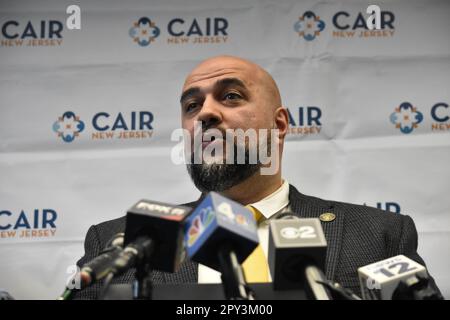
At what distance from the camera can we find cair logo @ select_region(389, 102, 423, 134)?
2.52 m

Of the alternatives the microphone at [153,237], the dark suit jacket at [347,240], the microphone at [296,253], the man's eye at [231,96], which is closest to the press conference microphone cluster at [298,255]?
the microphone at [296,253]

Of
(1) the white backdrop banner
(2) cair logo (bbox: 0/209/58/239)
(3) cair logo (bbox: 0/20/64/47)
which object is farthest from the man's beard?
(3) cair logo (bbox: 0/20/64/47)

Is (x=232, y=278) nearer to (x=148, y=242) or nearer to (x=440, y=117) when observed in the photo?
(x=148, y=242)

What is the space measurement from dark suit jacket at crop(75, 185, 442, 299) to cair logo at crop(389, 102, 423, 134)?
2.52 ft

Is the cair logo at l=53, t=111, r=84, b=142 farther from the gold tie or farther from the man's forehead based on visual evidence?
the gold tie

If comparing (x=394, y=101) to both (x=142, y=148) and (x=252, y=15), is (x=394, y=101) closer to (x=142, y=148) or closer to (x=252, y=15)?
(x=252, y=15)

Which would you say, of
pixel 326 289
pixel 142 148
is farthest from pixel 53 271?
pixel 326 289

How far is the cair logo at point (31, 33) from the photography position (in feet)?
9.12

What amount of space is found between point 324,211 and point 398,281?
34.0 inches

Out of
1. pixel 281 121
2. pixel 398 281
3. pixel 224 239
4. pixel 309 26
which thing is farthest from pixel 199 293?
pixel 309 26

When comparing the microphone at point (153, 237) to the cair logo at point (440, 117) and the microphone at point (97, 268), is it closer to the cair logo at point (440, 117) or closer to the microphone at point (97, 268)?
the microphone at point (97, 268)

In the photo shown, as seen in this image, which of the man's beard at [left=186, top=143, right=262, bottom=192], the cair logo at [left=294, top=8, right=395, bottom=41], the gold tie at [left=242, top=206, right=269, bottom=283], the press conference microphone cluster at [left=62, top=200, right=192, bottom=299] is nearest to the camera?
the press conference microphone cluster at [left=62, top=200, right=192, bottom=299]

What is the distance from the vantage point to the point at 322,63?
267 centimetres
